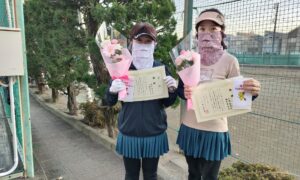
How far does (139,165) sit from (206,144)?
0.65m

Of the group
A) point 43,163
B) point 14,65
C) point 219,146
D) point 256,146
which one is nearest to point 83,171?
point 43,163

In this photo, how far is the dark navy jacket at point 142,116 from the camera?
193 centimetres

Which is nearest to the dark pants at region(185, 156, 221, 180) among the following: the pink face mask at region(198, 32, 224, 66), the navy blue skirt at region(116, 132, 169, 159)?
the navy blue skirt at region(116, 132, 169, 159)

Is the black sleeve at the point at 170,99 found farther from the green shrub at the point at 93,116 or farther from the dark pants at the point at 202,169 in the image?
the green shrub at the point at 93,116

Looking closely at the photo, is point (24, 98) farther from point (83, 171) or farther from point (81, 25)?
point (81, 25)

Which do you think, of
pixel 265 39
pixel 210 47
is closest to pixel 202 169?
pixel 210 47

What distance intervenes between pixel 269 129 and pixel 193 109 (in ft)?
14.2

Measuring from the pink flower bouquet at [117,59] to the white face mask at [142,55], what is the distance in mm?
79

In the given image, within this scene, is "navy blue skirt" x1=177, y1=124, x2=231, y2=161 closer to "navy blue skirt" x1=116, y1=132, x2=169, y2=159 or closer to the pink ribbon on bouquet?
"navy blue skirt" x1=116, y1=132, x2=169, y2=159

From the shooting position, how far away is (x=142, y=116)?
6.33ft

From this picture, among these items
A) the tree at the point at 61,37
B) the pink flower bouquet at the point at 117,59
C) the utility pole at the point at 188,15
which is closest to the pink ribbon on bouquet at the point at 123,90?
the pink flower bouquet at the point at 117,59

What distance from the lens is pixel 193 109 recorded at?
1.73m

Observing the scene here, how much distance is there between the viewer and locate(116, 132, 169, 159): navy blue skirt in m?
1.97

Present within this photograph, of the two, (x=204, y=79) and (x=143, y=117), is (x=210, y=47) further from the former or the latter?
(x=143, y=117)
